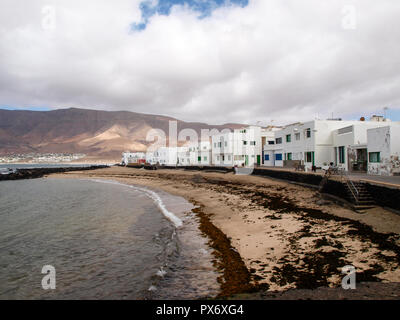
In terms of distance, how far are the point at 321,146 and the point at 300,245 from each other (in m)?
26.4

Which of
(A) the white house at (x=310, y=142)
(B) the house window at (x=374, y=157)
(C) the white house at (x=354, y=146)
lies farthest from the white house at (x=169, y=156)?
(B) the house window at (x=374, y=157)

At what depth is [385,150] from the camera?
22453 millimetres

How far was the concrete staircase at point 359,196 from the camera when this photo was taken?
13320 millimetres

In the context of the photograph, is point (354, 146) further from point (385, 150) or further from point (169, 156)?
point (169, 156)

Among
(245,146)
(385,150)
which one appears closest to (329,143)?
(385,150)

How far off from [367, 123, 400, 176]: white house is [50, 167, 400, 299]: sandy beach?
31.6 feet

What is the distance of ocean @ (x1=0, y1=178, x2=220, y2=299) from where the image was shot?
7762 millimetres

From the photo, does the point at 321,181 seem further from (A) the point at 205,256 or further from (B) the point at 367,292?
(B) the point at 367,292

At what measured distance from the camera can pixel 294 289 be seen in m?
6.27

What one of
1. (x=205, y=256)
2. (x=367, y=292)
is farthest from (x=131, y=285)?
(x=367, y=292)

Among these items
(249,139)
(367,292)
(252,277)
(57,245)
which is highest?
(249,139)

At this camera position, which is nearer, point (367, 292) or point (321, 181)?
point (367, 292)

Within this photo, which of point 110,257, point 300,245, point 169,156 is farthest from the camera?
point 169,156
